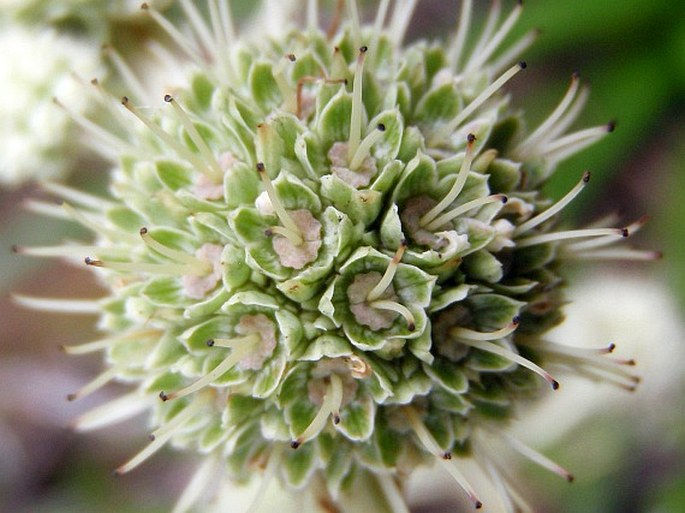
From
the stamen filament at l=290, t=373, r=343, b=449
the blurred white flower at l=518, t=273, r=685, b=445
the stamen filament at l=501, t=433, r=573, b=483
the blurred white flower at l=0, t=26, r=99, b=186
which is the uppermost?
the blurred white flower at l=0, t=26, r=99, b=186

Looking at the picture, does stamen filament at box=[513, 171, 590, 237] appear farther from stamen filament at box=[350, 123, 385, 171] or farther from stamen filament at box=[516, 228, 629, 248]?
stamen filament at box=[350, 123, 385, 171]

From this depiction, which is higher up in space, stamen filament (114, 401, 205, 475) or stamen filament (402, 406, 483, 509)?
stamen filament (114, 401, 205, 475)

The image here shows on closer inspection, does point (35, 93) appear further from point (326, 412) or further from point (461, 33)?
point (326, 412)

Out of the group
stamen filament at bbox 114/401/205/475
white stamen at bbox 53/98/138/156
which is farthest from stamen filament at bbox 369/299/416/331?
white stamen at bbox 53/98/138/156

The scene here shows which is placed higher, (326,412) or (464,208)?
(464,208)

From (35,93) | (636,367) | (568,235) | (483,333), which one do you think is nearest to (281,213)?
(483,333)

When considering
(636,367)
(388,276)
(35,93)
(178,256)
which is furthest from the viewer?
(636,367)

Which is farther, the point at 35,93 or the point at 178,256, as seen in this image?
the point at 35,93
